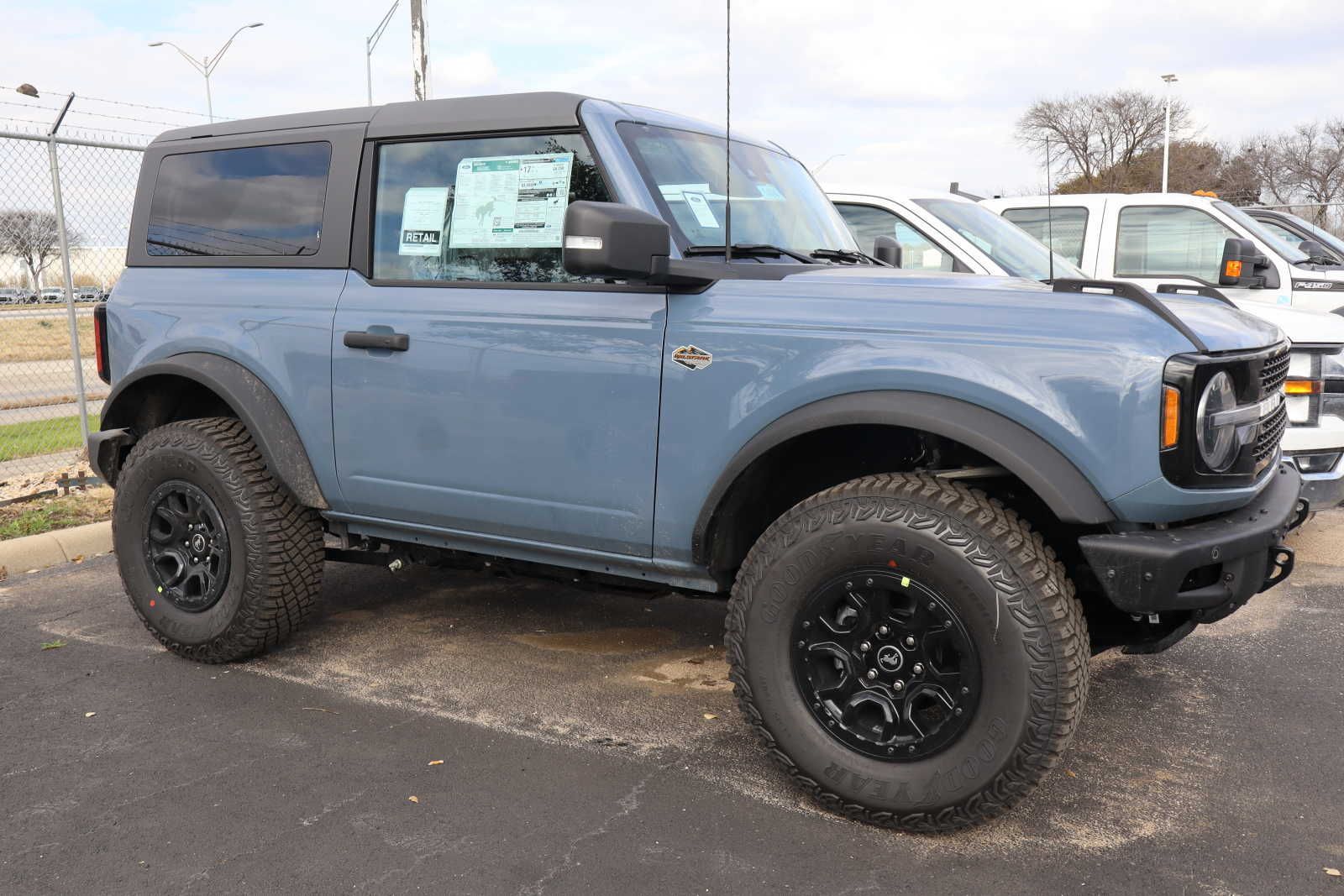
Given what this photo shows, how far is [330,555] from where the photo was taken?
455 cm


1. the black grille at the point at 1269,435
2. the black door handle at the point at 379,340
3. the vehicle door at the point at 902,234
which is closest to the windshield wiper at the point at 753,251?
the black door handle at the point at 379,340

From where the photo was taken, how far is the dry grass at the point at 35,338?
10406 millimetres

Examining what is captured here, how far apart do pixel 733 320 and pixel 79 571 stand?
14.2ft

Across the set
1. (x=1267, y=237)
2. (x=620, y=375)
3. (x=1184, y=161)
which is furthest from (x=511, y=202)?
(x=1184, y=161)

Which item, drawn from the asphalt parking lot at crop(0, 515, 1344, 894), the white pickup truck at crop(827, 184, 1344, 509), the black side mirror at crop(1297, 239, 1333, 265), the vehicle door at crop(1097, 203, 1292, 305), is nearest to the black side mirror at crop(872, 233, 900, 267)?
the white pickup truck at crop(827, 184, 1344, 509)

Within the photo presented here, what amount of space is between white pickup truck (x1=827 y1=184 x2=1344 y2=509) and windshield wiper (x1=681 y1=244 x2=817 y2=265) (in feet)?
3.33

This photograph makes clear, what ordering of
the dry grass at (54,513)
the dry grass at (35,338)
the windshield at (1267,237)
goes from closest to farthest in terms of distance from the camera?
the dry grass at (54,513)
the windshield at (1267,237)
the dry grass at (35,338)

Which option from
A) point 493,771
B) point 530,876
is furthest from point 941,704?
point 493,771

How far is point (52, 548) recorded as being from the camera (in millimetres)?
6117

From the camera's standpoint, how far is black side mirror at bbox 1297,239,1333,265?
29.7ft

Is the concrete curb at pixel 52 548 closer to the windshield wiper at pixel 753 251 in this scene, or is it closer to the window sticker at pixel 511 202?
the window sticker at pixel 511 202

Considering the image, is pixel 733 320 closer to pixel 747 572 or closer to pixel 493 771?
pixel 747 572

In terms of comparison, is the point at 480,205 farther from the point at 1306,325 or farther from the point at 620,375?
the point at 1306,325

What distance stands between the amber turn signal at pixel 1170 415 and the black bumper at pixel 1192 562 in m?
0.25
